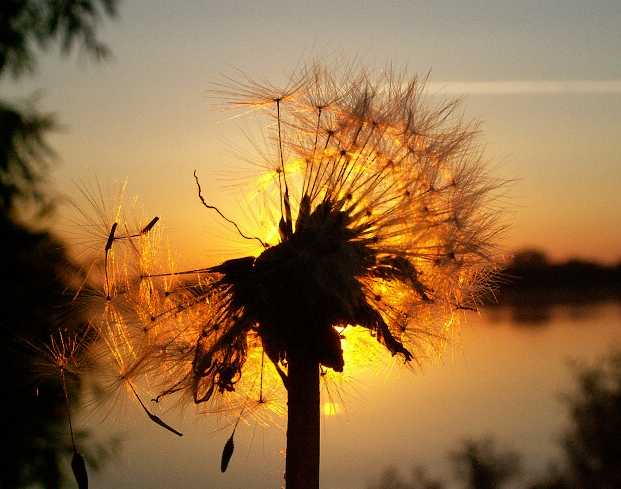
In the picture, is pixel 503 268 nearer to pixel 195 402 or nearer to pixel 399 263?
pixel 399 263

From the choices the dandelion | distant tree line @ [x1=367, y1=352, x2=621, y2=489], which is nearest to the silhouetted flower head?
the dandelion

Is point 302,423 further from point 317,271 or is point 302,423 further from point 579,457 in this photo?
point 579,457

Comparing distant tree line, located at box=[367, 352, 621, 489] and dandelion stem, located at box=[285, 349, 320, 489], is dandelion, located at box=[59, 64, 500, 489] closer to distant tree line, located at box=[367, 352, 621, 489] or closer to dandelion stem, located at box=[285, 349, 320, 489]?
dandelion stem, located at box=[285, 349, 320, 489]

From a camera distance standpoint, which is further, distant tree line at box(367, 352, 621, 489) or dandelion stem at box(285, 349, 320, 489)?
distant tree line at box(367, 352, 621, 489)

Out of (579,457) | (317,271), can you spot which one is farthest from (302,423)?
(579,457)

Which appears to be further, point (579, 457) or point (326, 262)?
point (579, 457)

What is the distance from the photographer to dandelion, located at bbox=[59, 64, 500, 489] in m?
2.76

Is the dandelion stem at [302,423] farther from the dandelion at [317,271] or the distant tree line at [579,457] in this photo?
the distant tree line at [579,457]

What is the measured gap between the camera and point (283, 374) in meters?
2.83

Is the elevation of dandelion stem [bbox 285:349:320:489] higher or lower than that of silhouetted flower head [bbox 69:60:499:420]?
lower

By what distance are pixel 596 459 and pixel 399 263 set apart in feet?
9.48

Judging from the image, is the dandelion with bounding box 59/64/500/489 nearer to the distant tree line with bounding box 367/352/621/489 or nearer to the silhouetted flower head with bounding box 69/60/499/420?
the silhouetted flower head with bounding box 69/60/499/420

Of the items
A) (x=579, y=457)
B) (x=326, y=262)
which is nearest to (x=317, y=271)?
(x=326, y=262)

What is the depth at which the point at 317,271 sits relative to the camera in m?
2.65
